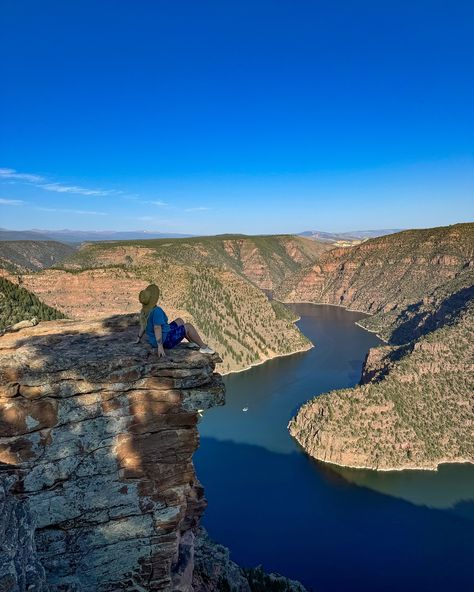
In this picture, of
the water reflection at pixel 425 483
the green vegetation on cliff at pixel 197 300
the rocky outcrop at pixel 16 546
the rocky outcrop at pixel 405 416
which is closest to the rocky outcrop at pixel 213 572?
the rocky outcrop at pixel 16 546

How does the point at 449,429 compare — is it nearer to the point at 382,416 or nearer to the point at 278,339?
the point at 382,416

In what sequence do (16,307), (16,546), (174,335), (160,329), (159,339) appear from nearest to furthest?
(16,546)
(159,339)
(160,329)
(174,335)
(16,307)

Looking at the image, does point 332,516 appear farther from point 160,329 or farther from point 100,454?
point 160,329

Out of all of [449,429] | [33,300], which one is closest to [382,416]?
[449,429]

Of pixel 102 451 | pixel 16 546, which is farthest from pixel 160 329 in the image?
pixel 16 546

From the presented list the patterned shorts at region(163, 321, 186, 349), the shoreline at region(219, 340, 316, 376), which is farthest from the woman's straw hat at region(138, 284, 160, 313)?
the shoreline at region(219, 340, 316, 376)

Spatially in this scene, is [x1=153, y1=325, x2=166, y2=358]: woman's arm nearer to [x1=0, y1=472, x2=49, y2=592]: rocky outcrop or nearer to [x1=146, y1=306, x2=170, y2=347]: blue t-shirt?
[x1=146, y1=306, x2=170, y2=347]: blue t-shirt
